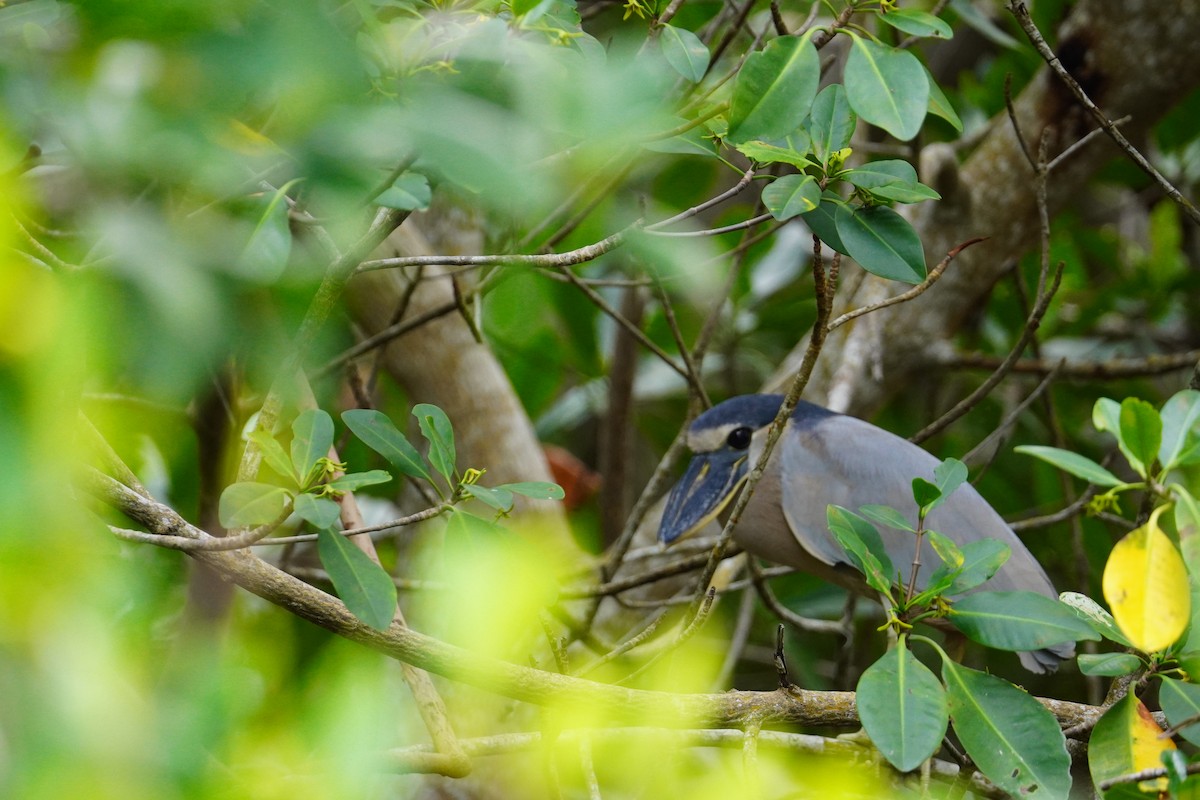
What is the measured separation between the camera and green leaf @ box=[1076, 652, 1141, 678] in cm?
89

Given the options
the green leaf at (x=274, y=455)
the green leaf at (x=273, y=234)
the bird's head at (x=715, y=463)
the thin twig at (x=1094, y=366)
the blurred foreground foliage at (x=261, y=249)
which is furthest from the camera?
the thin twig at (x=1094, y=366)

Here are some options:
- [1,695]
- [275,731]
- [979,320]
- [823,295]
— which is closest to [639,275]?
[979,320]

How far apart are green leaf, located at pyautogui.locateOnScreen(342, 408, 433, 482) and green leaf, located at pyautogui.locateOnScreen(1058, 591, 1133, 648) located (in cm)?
62

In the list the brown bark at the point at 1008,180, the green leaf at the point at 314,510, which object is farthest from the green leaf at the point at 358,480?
the brown bark at the point at 1008,180

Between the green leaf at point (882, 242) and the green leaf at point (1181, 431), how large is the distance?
253 millimetres

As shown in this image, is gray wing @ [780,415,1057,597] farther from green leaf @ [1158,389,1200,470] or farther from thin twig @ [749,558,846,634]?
green leaf @ [1158,389,1200,470]

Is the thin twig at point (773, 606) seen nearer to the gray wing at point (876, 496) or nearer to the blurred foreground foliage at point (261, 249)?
the gray wing at point (876, 496)

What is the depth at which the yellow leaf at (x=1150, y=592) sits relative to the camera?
0.78 meters

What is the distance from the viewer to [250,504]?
882 millimetres

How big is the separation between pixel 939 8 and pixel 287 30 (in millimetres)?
1735

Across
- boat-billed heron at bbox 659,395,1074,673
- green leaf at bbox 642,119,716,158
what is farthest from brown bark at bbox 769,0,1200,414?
green leaf at bbox 642,119,716,158

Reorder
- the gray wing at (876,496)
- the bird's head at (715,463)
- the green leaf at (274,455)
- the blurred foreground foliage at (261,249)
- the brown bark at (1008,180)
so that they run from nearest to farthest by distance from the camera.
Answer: the blurred foreground foliage at (261,249)
the green leaf at (274,455)
the gray wing at (876,496)
the bird's head at (715,463)
the brown bark at (1008,180)

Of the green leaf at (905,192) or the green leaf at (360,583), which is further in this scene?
the green leaf at (905,192)

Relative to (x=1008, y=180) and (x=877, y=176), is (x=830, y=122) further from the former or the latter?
(x=1008, y=180)
